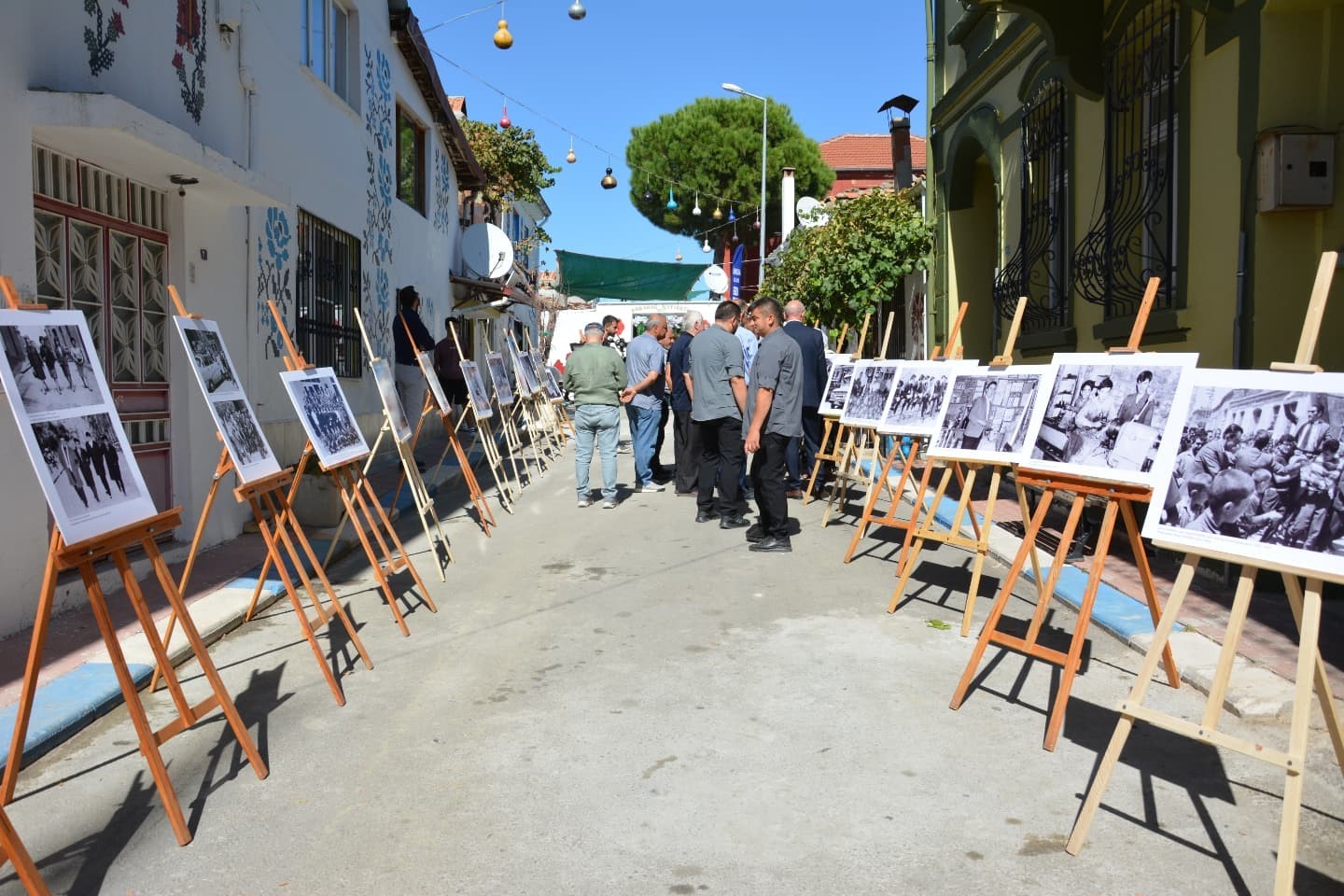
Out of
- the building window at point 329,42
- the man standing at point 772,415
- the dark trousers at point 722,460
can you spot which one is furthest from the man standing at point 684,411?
the building window at point 329,42

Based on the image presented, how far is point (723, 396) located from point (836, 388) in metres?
1.89

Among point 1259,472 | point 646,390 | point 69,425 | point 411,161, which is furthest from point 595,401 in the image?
point 411,161

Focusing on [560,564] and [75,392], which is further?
[560,564]

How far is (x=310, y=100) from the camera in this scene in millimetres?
11086

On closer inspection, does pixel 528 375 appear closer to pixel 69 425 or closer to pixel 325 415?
pixel 325 415

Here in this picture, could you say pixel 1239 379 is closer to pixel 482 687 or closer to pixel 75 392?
pixel 482 687

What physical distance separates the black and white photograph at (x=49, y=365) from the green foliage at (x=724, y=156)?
4238cm

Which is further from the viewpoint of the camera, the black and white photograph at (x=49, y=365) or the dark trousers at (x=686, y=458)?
the dark trousers at (x=686, y=458)

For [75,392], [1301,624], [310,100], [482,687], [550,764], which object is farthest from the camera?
[310,100]

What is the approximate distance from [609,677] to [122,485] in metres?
2.32

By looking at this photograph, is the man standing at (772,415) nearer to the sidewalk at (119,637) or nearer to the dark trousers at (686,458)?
the sidewalk at (119,637)

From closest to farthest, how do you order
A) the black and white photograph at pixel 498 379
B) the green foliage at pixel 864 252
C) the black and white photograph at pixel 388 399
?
the black and white photograph at pixel 388 399 → the black and white photograph at pixel 498 379 → the green foliage at pixel 864 252

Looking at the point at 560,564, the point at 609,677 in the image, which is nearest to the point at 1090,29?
the point at 560,564

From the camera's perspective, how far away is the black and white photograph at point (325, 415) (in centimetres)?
610
